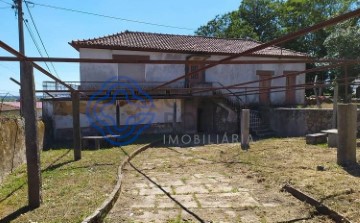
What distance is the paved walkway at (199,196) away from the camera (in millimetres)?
5922

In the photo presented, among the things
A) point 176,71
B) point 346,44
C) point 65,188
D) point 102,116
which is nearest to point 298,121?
point 346,44

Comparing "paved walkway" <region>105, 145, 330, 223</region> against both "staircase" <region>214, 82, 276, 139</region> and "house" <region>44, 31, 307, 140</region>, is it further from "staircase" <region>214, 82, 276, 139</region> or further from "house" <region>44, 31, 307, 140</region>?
"staircase" <region>214, 82, 276, 139</region>

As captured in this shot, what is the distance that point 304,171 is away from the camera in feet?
28.2

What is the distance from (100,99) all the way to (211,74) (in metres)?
8.21

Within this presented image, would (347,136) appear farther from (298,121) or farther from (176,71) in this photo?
(176,71)

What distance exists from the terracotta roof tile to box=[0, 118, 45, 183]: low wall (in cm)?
976

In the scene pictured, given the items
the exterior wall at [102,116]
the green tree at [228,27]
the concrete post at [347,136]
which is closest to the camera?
the concrete post at [347,136]

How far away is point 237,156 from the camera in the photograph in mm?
11758

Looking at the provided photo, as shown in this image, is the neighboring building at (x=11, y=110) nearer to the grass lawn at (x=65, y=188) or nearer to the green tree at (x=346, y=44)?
the grass lawn at (x=65, y=188)

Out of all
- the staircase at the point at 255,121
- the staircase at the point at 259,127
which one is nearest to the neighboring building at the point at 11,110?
the staircase at the point at 255,121

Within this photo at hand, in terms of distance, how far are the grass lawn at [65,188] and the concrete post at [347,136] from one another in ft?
21.0

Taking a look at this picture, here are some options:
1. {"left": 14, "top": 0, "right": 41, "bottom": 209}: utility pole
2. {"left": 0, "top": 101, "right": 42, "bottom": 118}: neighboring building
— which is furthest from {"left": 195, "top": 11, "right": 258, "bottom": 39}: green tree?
{"left": 14, "top": 0, "right": 41, "bottom": 209}: utility pole

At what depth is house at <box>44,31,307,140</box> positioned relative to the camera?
18812 mm

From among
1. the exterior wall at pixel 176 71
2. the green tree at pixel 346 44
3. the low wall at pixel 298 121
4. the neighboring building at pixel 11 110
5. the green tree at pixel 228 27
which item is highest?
the green tree at pixel 228 27
